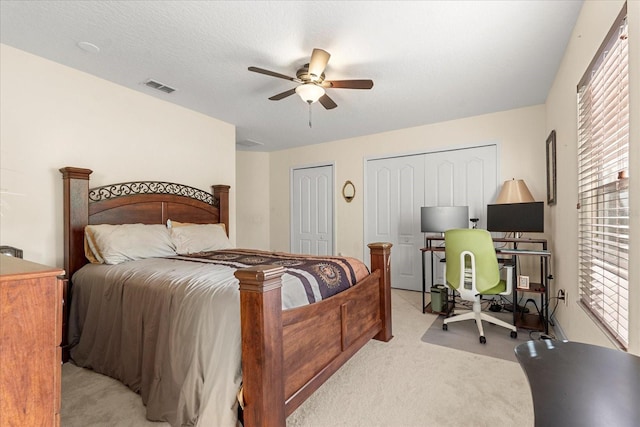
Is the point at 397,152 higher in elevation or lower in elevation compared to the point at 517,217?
higher

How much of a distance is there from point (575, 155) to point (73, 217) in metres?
4.08

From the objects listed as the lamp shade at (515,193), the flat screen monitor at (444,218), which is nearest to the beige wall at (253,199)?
the flat screen monitor at (444,218)

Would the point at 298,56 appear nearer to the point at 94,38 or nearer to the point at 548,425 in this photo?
the point at 94,38

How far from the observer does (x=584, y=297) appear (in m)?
2.09

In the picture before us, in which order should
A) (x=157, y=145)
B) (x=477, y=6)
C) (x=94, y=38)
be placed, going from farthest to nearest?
(x=157, y=145)
(x=94, y=38)
(x=477, y=6)

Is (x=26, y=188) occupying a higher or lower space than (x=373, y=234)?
higher

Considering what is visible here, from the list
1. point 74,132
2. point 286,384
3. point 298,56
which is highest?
point 298,56

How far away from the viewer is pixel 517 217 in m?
3.26

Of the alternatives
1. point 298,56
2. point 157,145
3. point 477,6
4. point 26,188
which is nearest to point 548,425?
point 477,6

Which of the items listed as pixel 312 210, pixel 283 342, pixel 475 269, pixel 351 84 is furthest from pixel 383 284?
pixel 312 210

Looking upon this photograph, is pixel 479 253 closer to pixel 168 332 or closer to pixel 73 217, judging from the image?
pixel 168 332

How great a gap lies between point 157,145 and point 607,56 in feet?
12.7

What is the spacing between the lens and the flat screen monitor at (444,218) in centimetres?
384

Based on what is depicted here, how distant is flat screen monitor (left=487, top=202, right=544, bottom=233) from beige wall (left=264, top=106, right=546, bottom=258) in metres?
0.70
